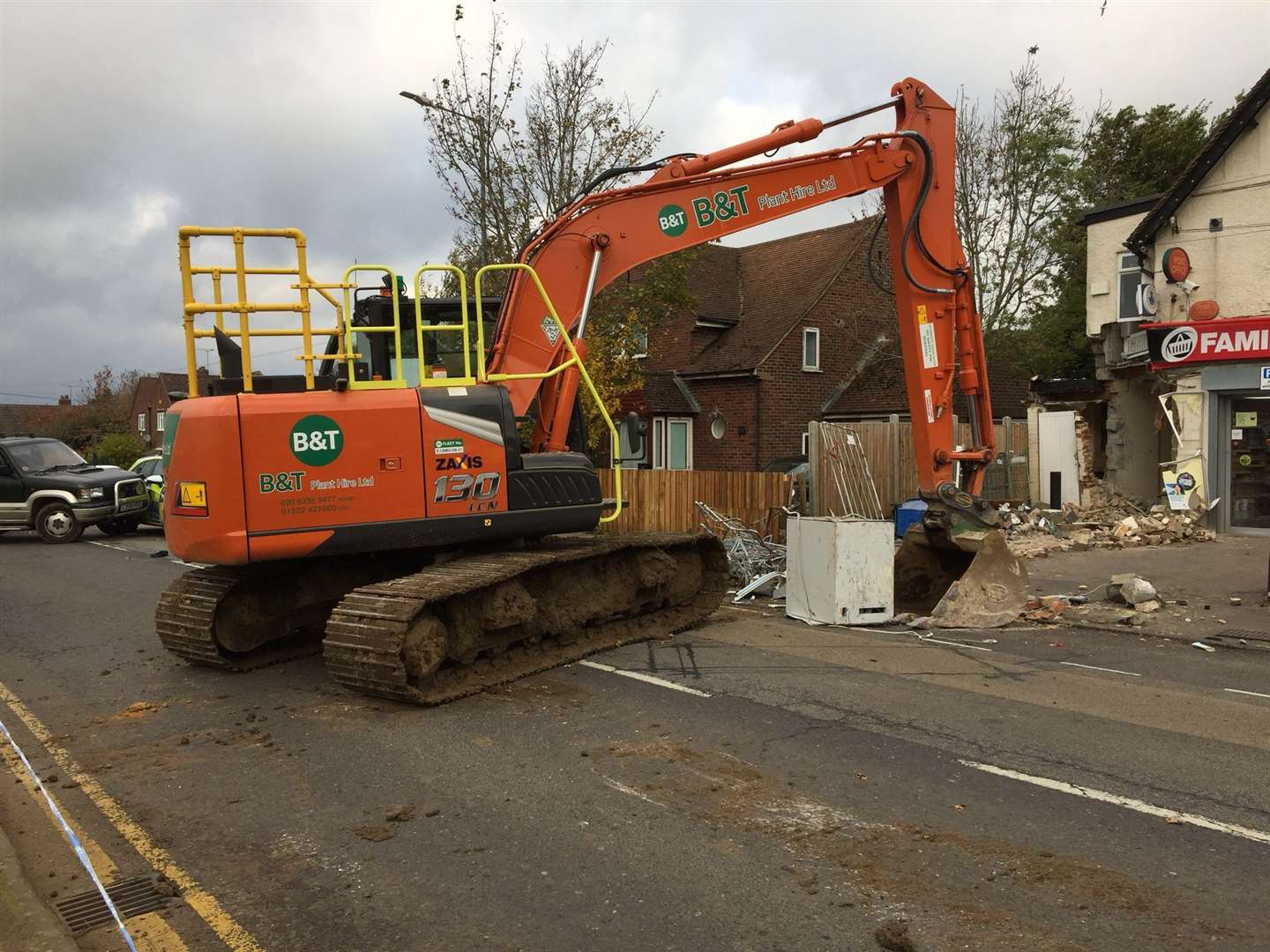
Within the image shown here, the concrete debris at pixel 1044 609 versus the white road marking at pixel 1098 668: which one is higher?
the concrete debris at pixel 1044 609

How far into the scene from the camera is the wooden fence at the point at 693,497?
14008 mm

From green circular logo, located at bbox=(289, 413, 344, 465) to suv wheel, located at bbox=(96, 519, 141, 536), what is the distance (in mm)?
15864

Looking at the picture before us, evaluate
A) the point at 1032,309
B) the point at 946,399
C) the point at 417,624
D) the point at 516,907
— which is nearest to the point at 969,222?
the point at 1032,309

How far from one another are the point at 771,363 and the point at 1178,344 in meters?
10.3

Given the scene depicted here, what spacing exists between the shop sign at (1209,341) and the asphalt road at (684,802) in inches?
383

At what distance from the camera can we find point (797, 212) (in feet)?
30.4

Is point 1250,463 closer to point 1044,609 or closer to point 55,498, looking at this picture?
point 1044,609

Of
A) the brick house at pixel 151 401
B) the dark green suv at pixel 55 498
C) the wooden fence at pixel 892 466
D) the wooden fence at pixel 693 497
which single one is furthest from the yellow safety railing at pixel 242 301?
the brick house at pixel 151 401

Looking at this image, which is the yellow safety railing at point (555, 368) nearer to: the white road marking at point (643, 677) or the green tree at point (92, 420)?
the white road marking at point (643, 677)

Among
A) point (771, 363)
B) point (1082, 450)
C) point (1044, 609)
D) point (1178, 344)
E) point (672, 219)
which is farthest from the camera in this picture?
point (771, 363)

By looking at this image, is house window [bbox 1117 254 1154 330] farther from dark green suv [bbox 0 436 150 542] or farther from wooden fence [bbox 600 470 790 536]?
dark green suv [bbox 0 436 150 542]

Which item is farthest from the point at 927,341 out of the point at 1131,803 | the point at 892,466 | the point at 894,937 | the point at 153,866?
the point at 153,866

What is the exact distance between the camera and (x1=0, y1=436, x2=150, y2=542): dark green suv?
63.1ft

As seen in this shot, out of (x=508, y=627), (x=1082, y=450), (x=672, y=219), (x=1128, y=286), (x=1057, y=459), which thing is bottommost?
(x=508, y=627)
